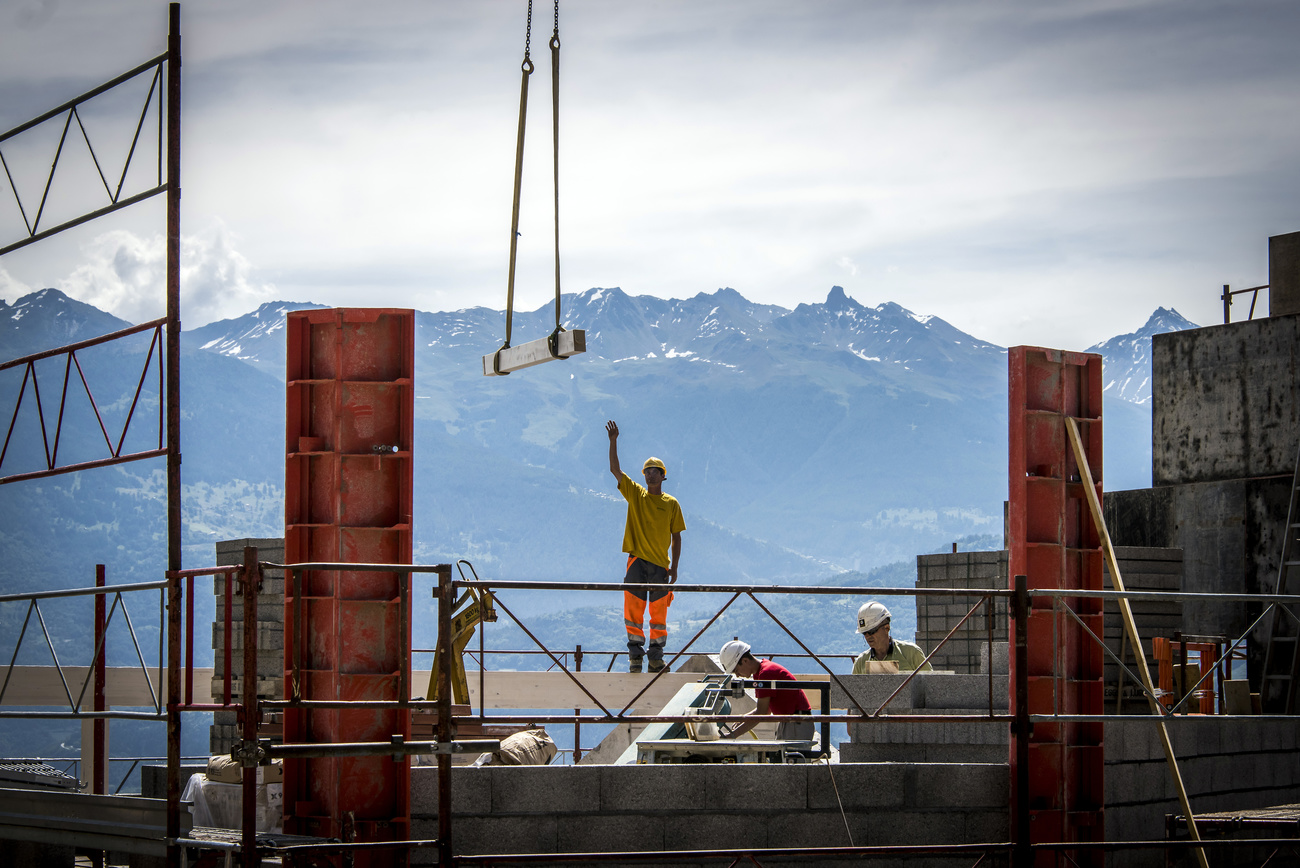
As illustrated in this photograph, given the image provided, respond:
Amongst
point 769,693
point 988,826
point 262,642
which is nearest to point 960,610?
point 769,693

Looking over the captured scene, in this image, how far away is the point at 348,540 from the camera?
8.95 metres

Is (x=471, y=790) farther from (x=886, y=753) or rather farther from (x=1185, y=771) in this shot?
(x=1185, y=771)

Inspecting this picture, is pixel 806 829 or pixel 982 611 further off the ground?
pixel 982 611

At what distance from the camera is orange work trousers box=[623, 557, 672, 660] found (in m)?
12.5

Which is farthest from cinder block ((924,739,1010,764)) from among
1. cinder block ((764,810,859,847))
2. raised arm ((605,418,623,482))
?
raised arm ((605,418,623,482))

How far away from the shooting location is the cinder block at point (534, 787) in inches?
340

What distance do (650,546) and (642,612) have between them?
66 centimetres

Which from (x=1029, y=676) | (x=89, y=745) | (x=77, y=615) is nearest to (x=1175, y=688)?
(x=1029, y=676)

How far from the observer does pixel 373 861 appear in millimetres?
8484

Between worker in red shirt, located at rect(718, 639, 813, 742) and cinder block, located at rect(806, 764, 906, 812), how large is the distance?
0.79 m

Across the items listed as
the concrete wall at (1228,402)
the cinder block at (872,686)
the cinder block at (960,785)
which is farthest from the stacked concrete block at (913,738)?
the concrete wall at (1228,402)

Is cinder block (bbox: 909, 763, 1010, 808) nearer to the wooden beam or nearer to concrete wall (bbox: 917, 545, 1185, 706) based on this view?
the wooden beam

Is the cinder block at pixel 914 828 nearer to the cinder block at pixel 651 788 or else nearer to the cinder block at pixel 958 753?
the cinder block at pixel 958 753

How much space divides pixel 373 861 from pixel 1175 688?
7.51 m
